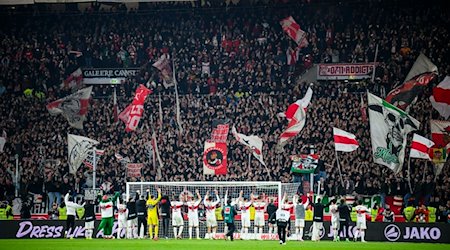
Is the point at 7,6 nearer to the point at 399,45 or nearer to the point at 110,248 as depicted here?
the point at 399,45

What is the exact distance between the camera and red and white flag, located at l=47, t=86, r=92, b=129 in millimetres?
53844

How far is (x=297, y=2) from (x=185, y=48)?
716cm

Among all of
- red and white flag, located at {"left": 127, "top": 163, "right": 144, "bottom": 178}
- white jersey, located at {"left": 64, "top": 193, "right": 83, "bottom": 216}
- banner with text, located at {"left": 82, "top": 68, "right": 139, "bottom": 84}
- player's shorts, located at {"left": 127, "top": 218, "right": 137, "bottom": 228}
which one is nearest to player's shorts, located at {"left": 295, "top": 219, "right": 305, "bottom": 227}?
player's shorts, located at {"left": 127, "top": 218, "right": 137, "bottom": 228}

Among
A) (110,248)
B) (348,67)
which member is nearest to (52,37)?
(348,67)

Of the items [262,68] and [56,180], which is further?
[262,68]

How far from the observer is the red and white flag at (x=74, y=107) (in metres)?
53.8

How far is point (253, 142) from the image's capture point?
50.5 metres

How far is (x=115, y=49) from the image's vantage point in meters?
58.7

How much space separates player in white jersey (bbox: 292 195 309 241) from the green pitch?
110cm

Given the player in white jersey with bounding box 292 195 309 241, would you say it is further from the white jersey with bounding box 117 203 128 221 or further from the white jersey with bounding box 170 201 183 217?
the white jersey with bounding box 117 203 128 221

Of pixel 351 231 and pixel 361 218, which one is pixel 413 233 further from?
pixel 351 231

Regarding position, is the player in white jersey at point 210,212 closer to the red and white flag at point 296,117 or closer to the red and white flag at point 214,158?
the red and white flag at point 214,158

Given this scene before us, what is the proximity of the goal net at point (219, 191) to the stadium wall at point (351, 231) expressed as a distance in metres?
0.71

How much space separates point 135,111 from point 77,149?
3.85m
